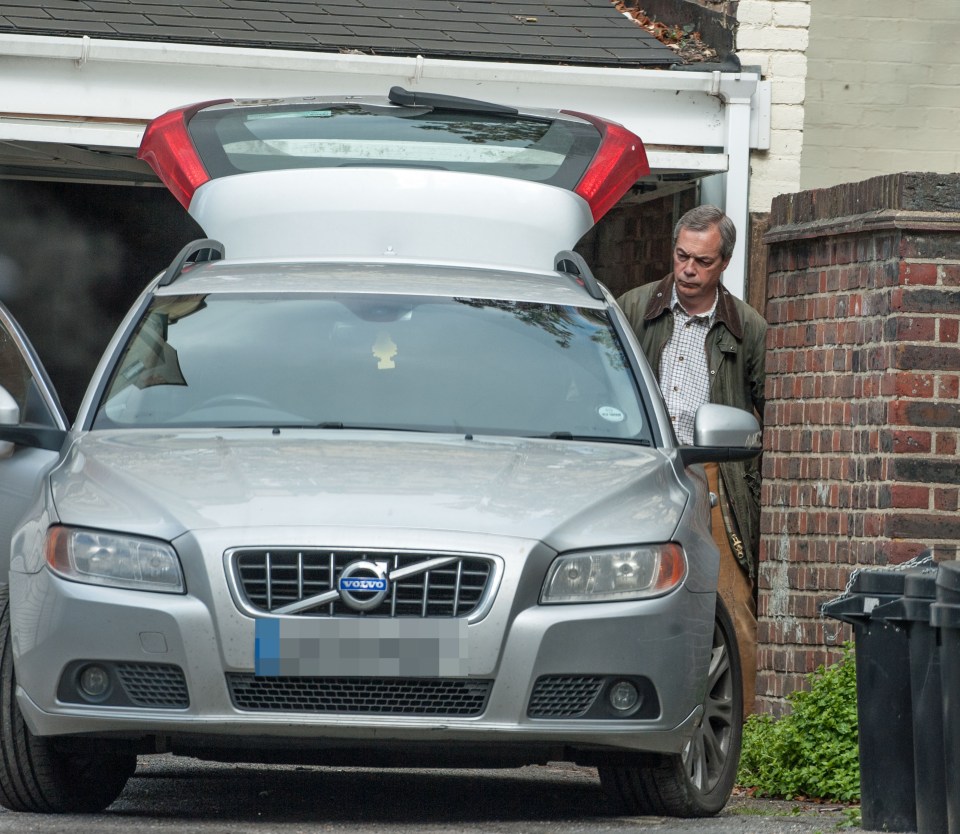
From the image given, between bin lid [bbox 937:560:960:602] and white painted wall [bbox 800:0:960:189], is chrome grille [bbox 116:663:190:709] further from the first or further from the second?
white painted wall [bbox 800:0:960:189]

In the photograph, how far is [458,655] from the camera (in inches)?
208

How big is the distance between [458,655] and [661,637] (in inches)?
23.3

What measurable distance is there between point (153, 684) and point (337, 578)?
22.8 inches

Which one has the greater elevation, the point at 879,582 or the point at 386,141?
the point at 386,141

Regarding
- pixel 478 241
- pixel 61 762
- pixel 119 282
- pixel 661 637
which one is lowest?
pixel 119 282

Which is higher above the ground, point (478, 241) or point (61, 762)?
point (478, 241)

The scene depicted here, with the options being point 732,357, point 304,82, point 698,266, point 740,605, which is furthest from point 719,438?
point 304,82

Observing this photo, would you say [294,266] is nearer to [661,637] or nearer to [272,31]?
[661,637]

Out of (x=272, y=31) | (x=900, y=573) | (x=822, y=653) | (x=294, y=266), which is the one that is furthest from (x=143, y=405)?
(x=272, y=31)

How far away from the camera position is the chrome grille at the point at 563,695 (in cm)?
536

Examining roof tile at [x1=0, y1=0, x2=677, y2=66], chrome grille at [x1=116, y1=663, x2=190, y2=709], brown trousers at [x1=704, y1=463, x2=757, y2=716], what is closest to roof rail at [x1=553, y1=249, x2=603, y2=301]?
brown trousers at [x1=704, y1=463, x2=757, y2=716]

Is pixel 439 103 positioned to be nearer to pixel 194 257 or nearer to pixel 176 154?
pixel 176 154

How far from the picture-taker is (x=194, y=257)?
7949 millimetres

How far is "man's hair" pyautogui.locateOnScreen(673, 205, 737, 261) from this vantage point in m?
8.38
